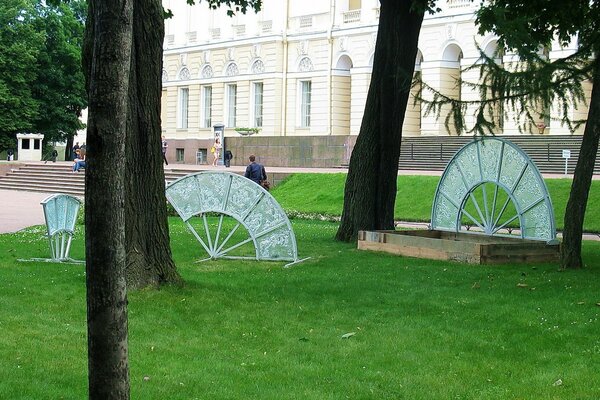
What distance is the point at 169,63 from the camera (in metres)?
67.8

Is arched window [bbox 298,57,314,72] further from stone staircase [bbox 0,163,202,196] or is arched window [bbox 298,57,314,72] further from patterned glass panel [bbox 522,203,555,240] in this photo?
patterned glass panel [bbox 522,203,555,240]

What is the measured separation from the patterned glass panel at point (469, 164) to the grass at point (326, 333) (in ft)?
9.66

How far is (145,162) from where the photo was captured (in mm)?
11172

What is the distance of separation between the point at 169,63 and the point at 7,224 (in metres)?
44.8

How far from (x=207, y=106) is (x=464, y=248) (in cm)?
5157

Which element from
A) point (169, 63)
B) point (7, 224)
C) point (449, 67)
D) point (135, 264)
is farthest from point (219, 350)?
point (169, 63)

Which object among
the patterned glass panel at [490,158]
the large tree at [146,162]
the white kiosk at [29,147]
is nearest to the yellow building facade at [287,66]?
the white kiosk at [29,147]

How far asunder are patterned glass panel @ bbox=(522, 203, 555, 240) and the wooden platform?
0.72ft

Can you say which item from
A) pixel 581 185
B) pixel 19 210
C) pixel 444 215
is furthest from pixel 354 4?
pixel 581 185

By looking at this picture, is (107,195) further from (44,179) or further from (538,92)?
(44,179)

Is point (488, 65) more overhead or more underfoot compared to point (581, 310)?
more overhead

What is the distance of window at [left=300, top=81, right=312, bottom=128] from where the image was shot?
59031mm

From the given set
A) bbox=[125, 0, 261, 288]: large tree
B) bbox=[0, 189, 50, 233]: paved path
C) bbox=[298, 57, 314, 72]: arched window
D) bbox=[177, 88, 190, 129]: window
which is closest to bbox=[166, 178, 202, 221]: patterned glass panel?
bbox=[125, 0, 261, 288]: large tree

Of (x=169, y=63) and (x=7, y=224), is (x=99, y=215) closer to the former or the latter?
(x=7, y=224)
